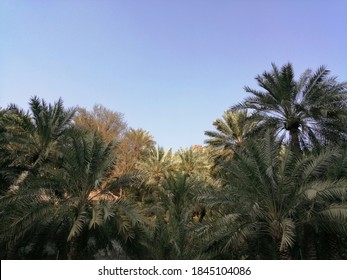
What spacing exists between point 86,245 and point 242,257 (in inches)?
223

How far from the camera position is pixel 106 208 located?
12.4 m

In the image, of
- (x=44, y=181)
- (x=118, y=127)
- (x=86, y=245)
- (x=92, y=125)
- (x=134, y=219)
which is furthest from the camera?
(x=118, y=127)

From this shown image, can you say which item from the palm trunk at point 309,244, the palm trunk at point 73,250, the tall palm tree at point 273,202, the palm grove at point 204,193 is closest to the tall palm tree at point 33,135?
the palm grove at point 204,193

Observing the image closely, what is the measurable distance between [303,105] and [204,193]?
6.60 meters

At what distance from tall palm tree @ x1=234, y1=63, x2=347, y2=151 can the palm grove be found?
0.04 meters

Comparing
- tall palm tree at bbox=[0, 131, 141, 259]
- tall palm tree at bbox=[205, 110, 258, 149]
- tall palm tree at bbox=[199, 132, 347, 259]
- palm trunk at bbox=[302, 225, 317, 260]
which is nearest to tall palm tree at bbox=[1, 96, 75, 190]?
tall palm tree at bbox=[0, 131, 141, 259]

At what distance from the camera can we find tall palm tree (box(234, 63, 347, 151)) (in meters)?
16.6

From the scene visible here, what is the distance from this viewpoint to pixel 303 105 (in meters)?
17.0

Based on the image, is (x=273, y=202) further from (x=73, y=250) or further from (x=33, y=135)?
(x=33, y=135)

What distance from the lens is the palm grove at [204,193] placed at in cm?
1209

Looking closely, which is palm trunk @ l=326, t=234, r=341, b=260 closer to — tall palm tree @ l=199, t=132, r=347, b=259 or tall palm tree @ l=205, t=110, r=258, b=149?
tall palm tree @ l=199, t=132, r=347, b=259

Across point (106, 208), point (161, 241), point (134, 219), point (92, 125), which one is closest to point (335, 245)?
point (161, 241)

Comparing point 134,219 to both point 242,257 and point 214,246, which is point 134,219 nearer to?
point 214,246

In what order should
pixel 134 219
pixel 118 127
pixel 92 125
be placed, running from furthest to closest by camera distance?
pixel 118 127 → pixel 92 125 → pixel 134 219
